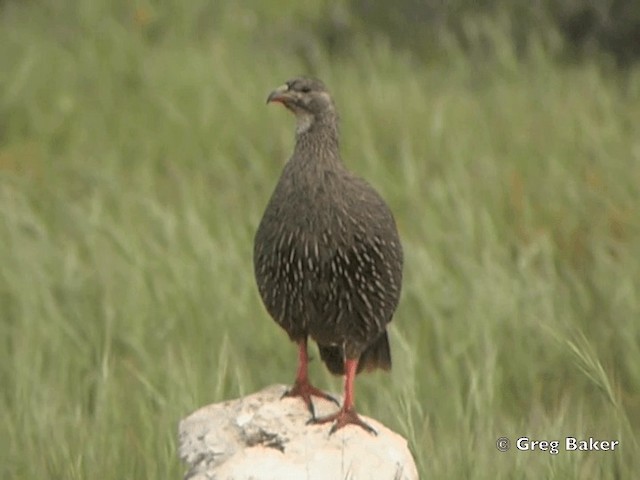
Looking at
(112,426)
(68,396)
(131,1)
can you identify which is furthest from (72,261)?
(131,1)

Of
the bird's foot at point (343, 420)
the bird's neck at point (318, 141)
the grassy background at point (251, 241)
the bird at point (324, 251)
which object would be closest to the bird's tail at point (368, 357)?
the grassy background at point (251, 241)

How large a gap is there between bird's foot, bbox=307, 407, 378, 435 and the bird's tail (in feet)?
1.64

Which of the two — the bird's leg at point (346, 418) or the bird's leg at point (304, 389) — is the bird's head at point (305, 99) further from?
the bird's leg at point (346, 418)

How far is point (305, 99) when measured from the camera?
3.92 metres

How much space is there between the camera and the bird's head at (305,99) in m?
3.92

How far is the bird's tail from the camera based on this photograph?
170 inches

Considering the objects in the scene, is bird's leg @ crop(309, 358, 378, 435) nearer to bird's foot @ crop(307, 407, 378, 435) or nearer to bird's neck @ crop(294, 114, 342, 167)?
bird's foot @ crop(307, 407, 378, 435)

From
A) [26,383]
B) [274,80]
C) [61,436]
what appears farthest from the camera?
[274,80]

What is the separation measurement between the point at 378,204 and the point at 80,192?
13.3ft

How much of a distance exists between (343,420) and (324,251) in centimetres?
45

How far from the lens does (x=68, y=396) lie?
5.29 metres

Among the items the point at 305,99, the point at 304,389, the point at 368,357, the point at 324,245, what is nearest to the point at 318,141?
the point at 305,99

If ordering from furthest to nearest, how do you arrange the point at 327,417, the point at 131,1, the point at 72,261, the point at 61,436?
the point at 131,1 → the point at 72,261 → the point at 61,436 → the point at 327,417

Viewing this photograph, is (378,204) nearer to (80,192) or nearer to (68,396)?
(68,396)
